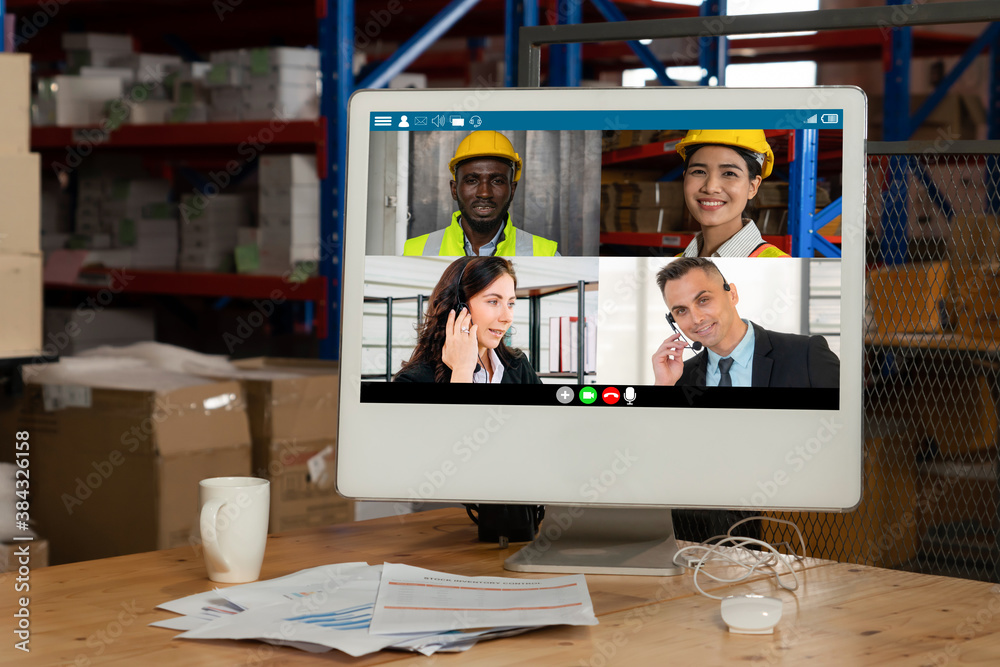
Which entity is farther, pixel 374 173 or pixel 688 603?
pixel 374 173

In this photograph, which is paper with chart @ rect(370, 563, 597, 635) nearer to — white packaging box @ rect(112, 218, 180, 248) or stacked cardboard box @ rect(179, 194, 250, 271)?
stacked cardboard box @ rect(179, 194, 250, 271)

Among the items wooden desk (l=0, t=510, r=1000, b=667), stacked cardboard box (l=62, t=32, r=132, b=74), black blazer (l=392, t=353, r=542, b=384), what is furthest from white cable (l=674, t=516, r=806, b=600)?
stacked cardboard box (l=62, t=32, r=132, b=74)

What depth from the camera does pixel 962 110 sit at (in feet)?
14.6

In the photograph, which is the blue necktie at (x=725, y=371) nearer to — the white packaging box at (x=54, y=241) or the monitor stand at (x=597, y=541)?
the monitor stand at (x=597, y=541)

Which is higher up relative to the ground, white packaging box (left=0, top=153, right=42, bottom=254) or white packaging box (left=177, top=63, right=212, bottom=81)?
white packaging box (left=177, top=63, right=212, bottom=81)

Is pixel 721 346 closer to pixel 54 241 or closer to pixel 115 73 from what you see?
pixel 115 73

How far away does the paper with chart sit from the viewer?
0.78 metres

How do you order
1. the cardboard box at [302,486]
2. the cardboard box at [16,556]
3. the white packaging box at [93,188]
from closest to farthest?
the cardboard box at [16,556], the cardboard box at [302,486], the white packaging box at [93,188]

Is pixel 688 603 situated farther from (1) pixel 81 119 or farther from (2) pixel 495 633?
(1) pixel 81 119

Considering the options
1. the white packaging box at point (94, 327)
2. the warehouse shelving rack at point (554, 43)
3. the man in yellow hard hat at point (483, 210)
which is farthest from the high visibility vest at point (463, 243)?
the white packaging box at point (94, 327)

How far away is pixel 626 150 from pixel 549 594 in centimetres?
45

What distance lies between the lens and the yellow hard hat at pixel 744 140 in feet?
3.13

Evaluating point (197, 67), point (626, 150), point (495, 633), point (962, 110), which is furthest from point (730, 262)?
point (962, 110)

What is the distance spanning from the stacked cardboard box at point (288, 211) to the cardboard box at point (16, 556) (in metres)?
1.53
